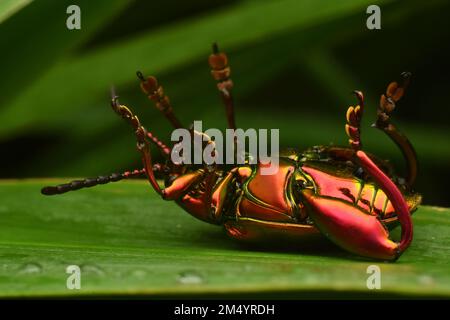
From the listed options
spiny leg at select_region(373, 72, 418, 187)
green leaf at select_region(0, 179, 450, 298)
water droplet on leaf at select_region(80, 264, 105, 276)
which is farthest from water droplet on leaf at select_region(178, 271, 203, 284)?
spiny leg at select_region(373, 72, 418, 187)

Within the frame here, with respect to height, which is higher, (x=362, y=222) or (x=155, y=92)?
(x=155, y=92)

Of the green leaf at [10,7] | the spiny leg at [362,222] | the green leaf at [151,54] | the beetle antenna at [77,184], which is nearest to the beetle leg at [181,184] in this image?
the beetle antenna at [77,184]

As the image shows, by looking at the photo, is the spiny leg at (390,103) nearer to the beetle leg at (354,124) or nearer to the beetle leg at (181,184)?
the beetle leg at (354,124)

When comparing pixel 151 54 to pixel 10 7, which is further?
pixel 151 54

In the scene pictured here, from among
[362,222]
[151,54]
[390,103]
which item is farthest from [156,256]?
[151,54]

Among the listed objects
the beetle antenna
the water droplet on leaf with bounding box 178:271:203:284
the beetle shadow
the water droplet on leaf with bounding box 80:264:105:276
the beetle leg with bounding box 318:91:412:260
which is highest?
the beetle antenna

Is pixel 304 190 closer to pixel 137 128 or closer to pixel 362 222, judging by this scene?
pixel 362 222

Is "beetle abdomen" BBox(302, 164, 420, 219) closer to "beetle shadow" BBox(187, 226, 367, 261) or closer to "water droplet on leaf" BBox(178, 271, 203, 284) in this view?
"beetle shadow" BBox(187, 226, 367, 261)
